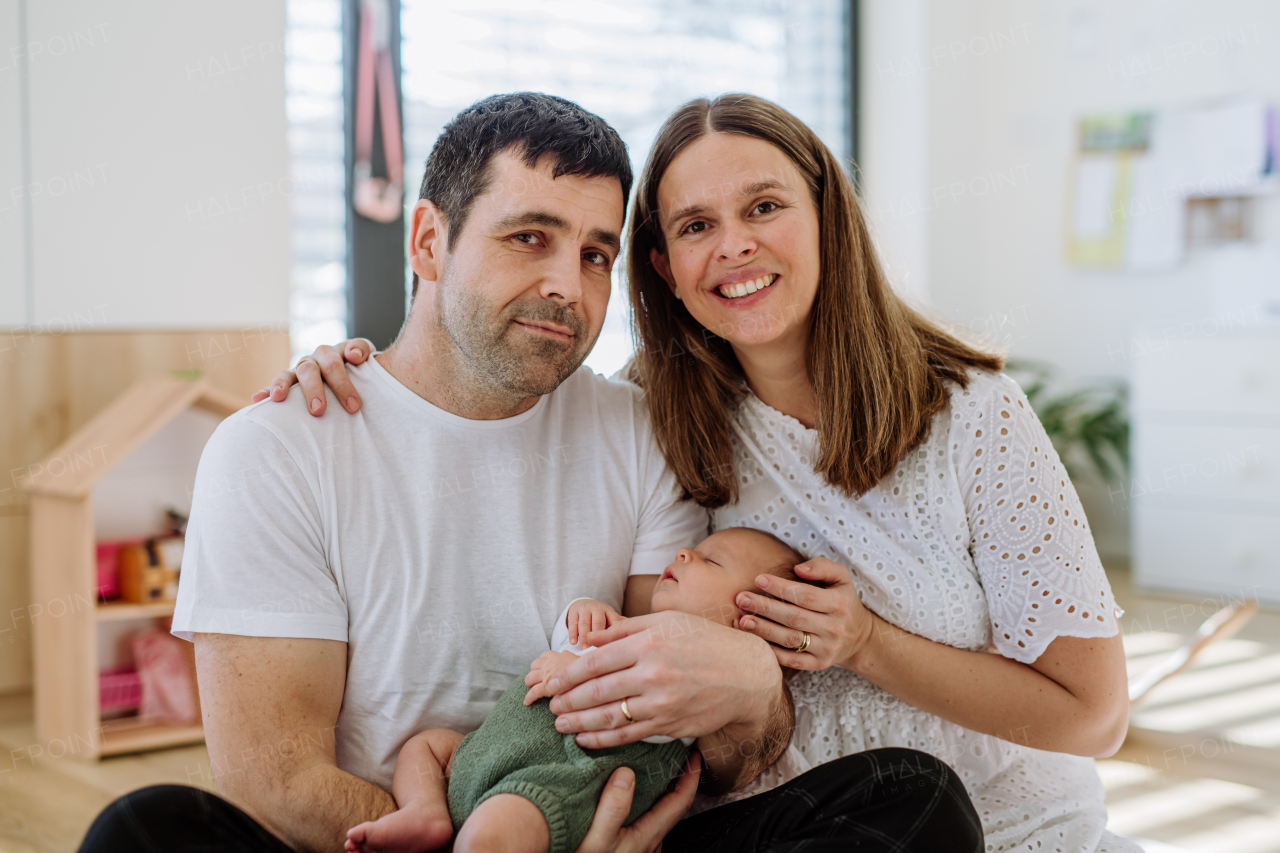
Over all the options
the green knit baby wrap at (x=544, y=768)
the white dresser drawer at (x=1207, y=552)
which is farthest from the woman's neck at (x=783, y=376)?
the white dresser drawer at (x=1207, y=552)

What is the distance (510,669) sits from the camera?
136 centimetres

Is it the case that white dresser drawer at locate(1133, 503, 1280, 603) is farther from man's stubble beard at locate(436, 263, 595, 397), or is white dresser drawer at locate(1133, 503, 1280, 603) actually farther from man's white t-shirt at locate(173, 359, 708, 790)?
man's stubble beard at locate(436, 263, 595, 397)

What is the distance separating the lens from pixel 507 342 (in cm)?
133

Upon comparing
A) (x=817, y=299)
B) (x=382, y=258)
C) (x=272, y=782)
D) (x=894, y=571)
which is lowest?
(x=272, y=782)

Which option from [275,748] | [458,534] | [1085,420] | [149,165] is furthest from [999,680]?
[1085,420]

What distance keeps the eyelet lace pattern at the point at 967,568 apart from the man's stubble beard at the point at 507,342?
0.34 m

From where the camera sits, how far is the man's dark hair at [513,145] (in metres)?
1.34

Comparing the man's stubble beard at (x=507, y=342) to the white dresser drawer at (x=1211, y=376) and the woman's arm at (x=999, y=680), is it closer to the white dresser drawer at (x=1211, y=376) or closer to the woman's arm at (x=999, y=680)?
the woman's arm at (x=999, y=680)

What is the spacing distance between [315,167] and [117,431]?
1.14 m

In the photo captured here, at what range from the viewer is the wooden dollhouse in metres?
2.37

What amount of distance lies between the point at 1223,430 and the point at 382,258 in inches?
111

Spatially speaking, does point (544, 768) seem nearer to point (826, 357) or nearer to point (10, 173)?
point (826, 357)

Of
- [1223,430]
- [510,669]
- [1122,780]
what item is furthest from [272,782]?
[1223,430]

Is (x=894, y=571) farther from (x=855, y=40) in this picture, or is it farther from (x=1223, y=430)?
(x=855, y=40)
